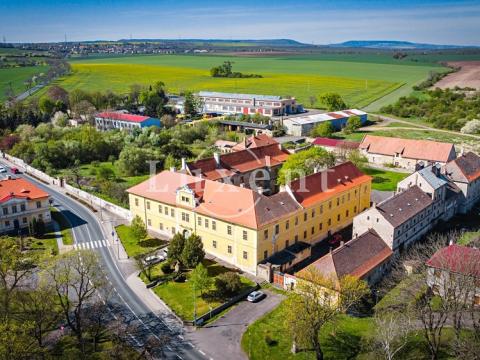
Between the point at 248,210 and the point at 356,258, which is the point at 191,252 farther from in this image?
the point at 356,258

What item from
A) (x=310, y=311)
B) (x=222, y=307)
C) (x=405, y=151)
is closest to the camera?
(x=310, y=311)

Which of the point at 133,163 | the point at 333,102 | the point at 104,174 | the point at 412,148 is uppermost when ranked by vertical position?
the point at 333,102

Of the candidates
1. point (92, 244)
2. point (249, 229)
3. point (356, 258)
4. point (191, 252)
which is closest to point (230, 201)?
point (249, 229)

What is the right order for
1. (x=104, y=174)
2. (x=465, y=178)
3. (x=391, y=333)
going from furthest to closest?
(x=104, y=174) < (x=465, y=178) < (x=391, y=333)

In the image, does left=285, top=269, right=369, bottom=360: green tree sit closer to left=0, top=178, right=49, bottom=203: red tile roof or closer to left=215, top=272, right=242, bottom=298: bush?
left=215, top=272, right=242, bottom=298: bush

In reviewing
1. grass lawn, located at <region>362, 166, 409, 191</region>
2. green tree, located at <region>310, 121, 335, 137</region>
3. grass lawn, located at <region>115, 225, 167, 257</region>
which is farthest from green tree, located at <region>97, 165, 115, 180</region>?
green tree, located at <region>310, 121, 335, 137</region>

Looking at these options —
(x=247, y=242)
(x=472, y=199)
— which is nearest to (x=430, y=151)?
(x=472, y=199)

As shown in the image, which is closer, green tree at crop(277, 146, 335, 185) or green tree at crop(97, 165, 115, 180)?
green tree at crop(277, 146, 335, 185)
